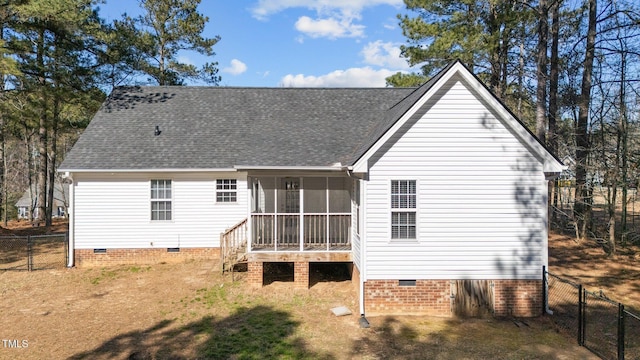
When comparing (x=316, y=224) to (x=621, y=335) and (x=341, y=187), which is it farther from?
(x=621, y=335)

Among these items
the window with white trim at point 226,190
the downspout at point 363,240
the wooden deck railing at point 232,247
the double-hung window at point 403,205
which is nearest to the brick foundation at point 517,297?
the double-hung window at point 403,205

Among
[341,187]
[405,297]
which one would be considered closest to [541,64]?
[341,187]

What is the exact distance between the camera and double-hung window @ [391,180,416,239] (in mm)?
9820

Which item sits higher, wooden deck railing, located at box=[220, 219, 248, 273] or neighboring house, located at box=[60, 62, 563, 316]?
neighboring house, located at box=[60, 62, 563, 316]

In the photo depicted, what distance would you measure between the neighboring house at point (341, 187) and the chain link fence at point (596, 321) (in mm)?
934

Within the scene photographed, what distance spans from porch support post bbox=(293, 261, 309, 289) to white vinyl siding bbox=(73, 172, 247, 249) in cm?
427

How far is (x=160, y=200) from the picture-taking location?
48.1ft

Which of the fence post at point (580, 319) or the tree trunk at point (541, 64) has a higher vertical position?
the tree trunk at point (541, 64)

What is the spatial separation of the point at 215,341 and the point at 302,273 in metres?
3.87

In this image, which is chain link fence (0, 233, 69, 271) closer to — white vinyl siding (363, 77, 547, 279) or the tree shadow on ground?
the tree shadow on ground

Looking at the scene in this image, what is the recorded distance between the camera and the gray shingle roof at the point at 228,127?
13953mm

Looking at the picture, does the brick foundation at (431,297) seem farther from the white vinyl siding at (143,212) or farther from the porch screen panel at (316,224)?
the white vinyl siding at (143,212)

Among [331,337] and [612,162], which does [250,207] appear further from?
[612,162]

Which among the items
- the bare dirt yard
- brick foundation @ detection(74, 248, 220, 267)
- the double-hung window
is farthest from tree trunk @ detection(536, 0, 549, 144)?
brick foundation @ detection(74, 248, 220, 267)
